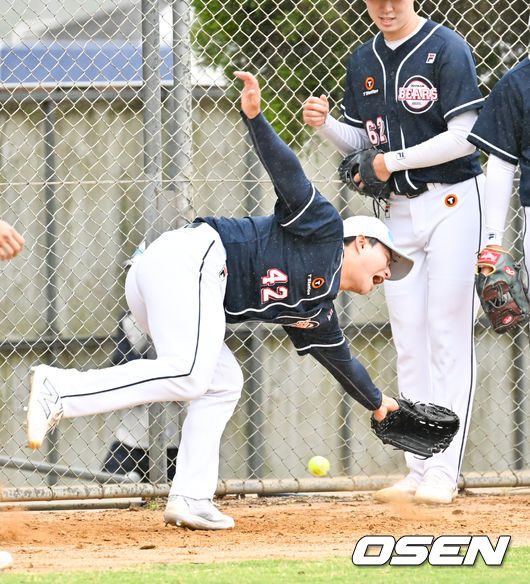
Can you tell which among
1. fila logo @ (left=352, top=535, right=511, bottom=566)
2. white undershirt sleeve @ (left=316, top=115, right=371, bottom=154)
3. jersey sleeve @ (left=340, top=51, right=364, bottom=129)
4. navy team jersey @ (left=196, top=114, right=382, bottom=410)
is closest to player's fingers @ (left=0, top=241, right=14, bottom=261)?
navy team jersey @ (left=196, top=114, right=382, bottom=410)

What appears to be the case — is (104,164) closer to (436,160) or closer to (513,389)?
(436,160)

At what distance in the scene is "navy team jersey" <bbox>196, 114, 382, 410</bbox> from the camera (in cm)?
398

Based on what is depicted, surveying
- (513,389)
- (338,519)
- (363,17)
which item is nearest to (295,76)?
(363,17)

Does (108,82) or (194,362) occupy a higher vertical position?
(108,82)

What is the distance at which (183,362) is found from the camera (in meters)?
3.68

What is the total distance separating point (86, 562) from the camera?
343cm

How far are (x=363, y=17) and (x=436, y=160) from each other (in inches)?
70.3

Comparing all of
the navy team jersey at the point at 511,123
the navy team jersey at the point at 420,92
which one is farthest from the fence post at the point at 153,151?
the navy team jersey at the point at 511,123

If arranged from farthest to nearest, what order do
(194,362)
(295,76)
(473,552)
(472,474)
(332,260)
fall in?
(295,76), (472,474), (332,260), (194,362), (473,552)

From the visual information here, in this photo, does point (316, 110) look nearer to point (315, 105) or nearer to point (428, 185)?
point (315, 105)

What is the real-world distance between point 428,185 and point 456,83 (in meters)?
0.47

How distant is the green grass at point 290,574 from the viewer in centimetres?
292

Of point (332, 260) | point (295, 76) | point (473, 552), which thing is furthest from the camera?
point (295, 76)

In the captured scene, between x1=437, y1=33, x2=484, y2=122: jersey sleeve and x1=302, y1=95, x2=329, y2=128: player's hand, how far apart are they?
53 centimetres
